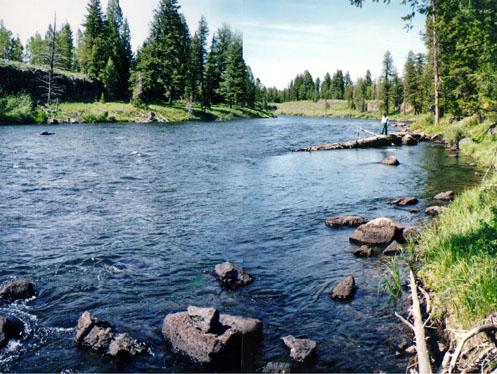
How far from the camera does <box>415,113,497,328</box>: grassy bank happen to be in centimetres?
745

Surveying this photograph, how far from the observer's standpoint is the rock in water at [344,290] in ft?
31.4

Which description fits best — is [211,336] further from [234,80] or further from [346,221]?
[234,80]

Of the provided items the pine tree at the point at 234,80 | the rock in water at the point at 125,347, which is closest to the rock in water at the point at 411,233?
the rock in water at the point at 125,347

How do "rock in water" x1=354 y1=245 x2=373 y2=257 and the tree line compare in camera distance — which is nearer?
"rock in water" x1=354 y1=245 x2=373 y2=257

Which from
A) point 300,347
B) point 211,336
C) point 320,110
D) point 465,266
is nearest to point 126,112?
point 211,336

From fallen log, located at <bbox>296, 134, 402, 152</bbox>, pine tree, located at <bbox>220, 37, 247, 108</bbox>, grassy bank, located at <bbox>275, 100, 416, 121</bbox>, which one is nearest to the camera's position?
fallen log, located at <bbox>296, 134, 402, 152</bbox>

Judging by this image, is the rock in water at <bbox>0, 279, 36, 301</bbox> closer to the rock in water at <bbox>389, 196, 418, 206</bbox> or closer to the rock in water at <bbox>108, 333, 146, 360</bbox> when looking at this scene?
the rock in water at <bbox>108, 333, 146, 360</bbox>

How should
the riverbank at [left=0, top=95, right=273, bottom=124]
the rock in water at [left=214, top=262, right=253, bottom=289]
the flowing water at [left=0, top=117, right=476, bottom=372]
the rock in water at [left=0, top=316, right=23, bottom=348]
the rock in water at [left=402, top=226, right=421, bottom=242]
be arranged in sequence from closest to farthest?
the rock in water at [left=0, top=316, right=23, bottom=348] → the flowing water at [left=0, top=117, right=476, bottom=372] → the rock in water at [left=214, top=262, right=253, bottom=289] → the rock in water at [left=402, top=226, right=421, bottom=242] → the riverbank at [left=0, top=95, right=273, bottom=124]

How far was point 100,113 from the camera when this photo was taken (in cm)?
6069

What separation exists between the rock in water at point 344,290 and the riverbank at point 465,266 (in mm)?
1630

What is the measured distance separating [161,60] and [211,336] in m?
79.0

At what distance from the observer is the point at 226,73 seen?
95062 mm

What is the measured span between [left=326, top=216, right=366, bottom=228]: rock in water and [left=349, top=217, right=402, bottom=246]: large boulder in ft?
4.64

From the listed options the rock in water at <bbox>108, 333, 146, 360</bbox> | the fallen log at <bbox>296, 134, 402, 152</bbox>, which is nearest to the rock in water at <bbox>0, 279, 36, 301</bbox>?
the rock in water at <bbox>108, 333, 146, 360</bbox>
